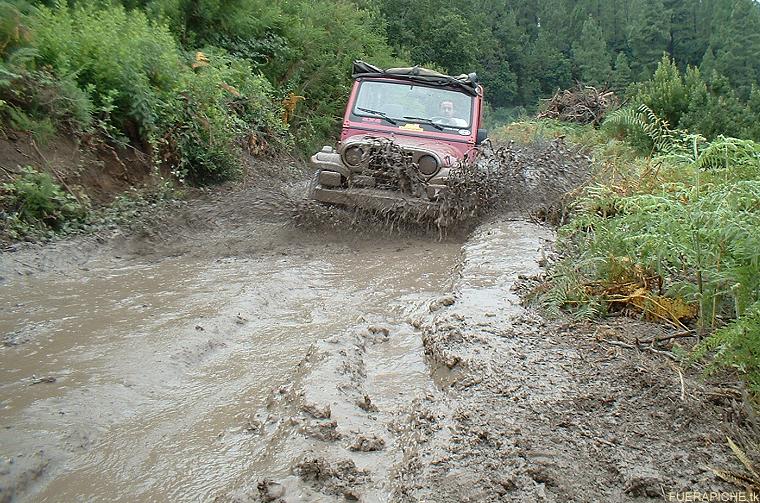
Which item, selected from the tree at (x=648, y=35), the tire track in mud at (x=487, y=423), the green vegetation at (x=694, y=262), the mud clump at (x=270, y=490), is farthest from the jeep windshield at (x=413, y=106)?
the tree at (x=648, y=35)

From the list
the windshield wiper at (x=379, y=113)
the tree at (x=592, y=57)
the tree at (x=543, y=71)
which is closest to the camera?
the windshield wiper at (x=379, y=113)

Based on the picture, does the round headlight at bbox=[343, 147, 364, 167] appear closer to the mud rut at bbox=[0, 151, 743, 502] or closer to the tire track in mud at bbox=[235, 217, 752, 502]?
the mud rut at bbox=[0, 151, 743, 502]

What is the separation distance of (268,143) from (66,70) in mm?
4777

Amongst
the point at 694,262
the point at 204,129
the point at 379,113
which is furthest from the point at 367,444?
the point at 204,129

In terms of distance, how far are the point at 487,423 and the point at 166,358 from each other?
1.79m

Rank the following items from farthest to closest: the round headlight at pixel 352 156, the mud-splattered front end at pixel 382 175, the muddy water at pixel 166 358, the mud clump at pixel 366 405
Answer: the round headlight at pixel 352 156, the mud-splattered front end at pixel 382 175, the mud clump at pixel 366 405, the muddy water at pixel 166 358

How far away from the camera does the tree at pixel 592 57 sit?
49562mm

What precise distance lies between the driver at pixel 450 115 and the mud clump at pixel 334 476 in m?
5.74

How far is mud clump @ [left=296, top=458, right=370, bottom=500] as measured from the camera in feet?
7.30

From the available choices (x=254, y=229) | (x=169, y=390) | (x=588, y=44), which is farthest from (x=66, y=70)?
(x=588, y=44)

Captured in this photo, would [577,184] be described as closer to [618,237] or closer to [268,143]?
[618,237]

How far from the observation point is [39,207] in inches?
223

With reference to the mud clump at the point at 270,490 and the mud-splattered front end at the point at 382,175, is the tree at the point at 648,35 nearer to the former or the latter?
the mud-splattered front end at the point at 382,175

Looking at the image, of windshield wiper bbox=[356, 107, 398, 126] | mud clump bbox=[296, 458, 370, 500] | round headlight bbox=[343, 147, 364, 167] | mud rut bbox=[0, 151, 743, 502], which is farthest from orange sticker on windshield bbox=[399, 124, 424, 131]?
mud clump bbox=[296, 458, 370, 500]
